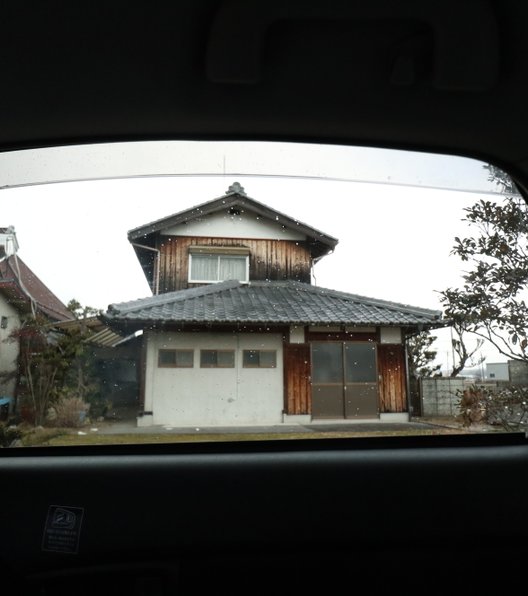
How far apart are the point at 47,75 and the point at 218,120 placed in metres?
0.53

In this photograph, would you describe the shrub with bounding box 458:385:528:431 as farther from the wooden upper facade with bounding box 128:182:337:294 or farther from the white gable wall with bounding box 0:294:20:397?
the white gable wall with bounding box 0:294:20:397

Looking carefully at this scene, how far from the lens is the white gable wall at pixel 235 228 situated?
203 centimetres

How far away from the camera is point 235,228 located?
204 centimetres

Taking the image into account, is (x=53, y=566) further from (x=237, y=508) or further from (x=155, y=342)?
(x=155, y=342)

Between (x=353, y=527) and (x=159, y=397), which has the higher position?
(x=159, y=397)

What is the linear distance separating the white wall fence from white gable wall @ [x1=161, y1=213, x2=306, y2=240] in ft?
2.59

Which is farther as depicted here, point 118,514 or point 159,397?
point 159,397

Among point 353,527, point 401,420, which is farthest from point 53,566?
point 401,420

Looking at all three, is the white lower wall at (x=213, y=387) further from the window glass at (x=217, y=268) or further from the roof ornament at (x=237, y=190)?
the roof ornament at (x=237, y=190)

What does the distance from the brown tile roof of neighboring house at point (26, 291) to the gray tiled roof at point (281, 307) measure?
0.34m

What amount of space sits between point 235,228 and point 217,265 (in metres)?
0.16

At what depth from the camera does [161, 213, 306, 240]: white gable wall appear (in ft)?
6.65

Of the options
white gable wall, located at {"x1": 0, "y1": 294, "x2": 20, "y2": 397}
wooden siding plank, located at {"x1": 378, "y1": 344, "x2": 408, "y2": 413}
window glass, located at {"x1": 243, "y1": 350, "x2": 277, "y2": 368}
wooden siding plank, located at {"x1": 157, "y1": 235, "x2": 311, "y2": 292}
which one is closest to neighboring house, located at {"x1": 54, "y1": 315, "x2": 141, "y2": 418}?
white gable wall, located at {"x1": 0, "y1": 294, "x2": 20, "y2": 397}

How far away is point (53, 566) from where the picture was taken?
5.53ft
